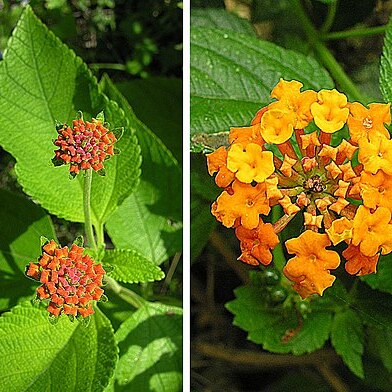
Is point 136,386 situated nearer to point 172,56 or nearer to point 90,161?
point 90,161

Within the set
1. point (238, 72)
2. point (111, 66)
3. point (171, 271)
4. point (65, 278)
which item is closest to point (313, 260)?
point (65, 278)

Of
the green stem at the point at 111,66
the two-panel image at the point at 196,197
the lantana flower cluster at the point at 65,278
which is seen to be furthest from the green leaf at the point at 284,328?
the green stem at the point at 111,66

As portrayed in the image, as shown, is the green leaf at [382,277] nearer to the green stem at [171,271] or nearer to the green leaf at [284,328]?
the green leaf at [284,328]

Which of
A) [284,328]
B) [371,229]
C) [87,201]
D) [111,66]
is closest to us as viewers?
[371,229]

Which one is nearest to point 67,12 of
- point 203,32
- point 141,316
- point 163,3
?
point 163,3

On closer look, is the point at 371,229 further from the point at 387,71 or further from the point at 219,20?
the point at 219,20

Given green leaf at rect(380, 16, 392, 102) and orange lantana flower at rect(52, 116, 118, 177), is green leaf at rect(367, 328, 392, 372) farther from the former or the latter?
orange lantana flower at rect(52, 116, 118, 177)

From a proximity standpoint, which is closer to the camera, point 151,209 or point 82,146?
point 82,146
